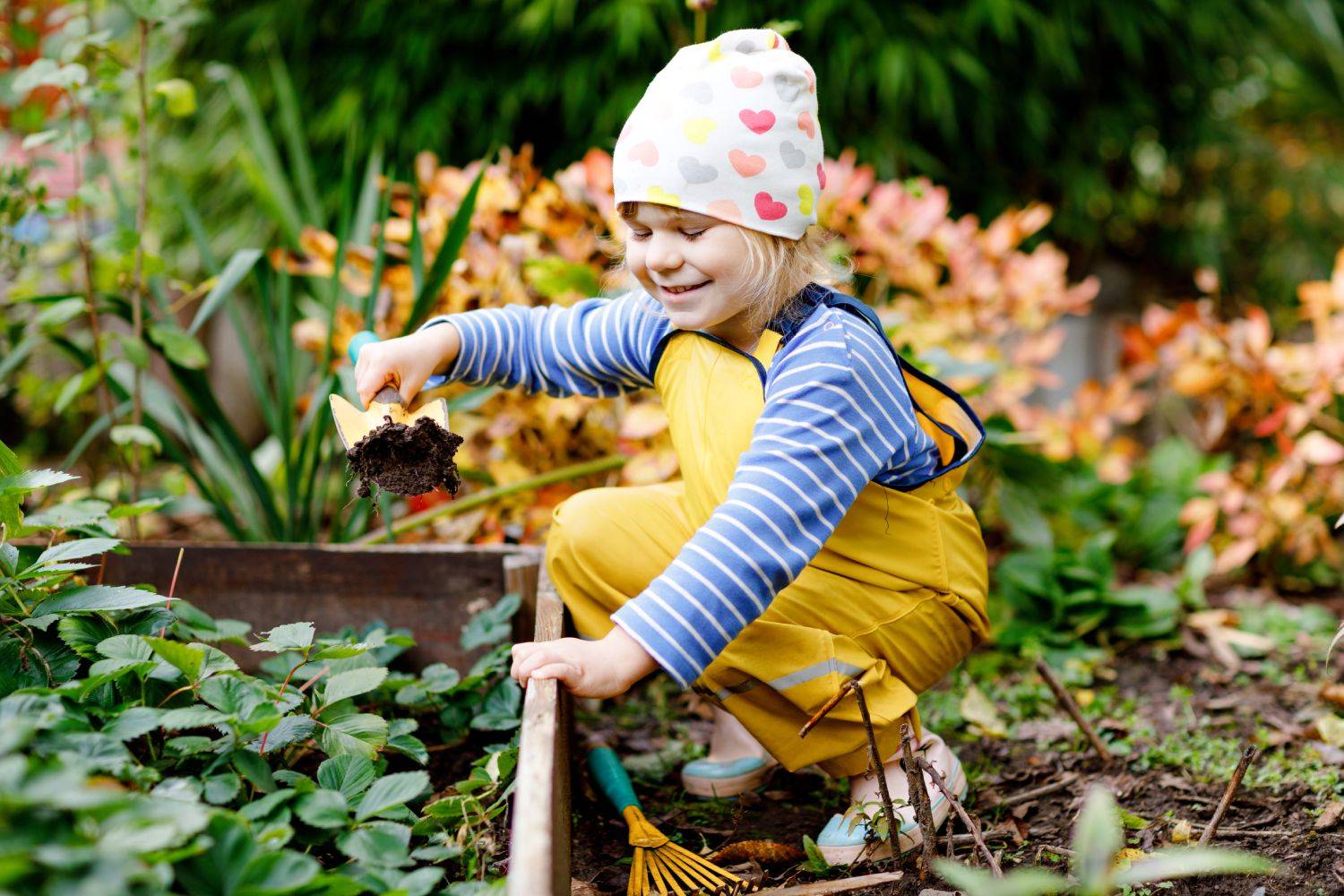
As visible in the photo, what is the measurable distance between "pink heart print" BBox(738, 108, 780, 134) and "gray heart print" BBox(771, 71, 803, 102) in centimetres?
3

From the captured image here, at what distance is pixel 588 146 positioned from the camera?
11.4 ft

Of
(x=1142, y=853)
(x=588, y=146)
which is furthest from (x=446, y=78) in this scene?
(x=1142, y=853)

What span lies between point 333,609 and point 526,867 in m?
0.98

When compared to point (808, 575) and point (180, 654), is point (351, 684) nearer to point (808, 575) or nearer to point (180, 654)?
point (180, 654)

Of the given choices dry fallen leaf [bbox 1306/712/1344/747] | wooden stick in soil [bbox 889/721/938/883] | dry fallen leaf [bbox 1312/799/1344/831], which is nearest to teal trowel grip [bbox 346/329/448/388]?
wooden stick in soil [bbox 889/721/938/883]

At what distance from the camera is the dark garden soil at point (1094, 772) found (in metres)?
1.29

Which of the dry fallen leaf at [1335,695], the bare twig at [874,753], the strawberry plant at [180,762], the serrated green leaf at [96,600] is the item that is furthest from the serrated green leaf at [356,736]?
the dry fallen leaf at [1335,695]

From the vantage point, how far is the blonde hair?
4.32 feet

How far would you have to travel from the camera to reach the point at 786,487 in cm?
118

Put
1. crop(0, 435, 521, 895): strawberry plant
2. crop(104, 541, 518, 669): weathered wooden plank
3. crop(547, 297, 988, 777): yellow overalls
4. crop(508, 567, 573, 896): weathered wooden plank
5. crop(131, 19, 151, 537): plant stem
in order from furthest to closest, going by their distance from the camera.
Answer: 1. crop(131, 19, 151, 537): plant stem
2. crop(104, 541, 518, 669): weathered wooden plank
3. crop(547, 297, 988, 777): yellow overalls
4. crop(508, 567, 573, 896): weathered wooden plank
5. crop(0, 435, 521, 895): strawberry plant

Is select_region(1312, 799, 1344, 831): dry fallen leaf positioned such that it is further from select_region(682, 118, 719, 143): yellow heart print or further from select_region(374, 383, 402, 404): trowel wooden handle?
select_region(374, 383, 402, 404): trowel wooden handle

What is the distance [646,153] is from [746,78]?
0.48 feet

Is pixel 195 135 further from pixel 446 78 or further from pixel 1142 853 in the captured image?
pixel 1142 853

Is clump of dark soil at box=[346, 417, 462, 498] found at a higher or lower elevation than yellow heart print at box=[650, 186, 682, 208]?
lower
